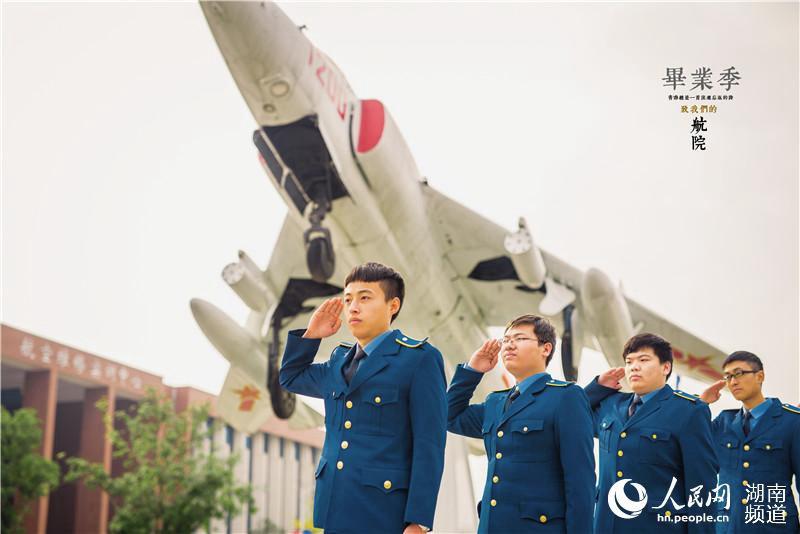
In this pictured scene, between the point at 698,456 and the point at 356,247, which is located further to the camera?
the point at 356,247

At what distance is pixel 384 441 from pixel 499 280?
935 cm

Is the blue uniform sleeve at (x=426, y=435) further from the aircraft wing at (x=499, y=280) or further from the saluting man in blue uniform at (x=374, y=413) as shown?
the aircraft wing at (x=499, y=280)

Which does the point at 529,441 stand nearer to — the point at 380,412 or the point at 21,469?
the point at 380,412

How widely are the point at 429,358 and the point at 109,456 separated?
82.8ft

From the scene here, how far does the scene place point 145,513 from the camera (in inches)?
749

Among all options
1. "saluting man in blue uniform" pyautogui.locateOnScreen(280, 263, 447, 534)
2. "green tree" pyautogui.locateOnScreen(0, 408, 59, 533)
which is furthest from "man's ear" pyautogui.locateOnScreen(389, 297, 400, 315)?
"green tree" pyautogui.locateOnScreen(0, 408, 59, 533)

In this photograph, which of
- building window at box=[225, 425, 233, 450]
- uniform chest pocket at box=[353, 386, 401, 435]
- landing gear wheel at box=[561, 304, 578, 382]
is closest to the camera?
uniform chest pocket at box=[353, 386, 401, 435]

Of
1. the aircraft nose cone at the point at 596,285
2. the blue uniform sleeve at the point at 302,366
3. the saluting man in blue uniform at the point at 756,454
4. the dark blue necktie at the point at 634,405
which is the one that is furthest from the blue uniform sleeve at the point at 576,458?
the aircraft nose cone at the point at 596,285

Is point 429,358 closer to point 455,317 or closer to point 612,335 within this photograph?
point 612,335

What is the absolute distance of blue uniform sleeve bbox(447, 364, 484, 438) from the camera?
3.27 meters

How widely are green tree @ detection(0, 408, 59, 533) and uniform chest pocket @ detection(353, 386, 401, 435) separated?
1920cm

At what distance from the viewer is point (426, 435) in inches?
97.6

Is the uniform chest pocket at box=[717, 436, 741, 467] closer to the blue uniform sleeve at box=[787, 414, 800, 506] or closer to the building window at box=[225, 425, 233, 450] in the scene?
the blue uniform sleeve at box=[787, 414, 800, 506]

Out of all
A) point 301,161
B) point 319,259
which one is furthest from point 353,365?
point 301,161
